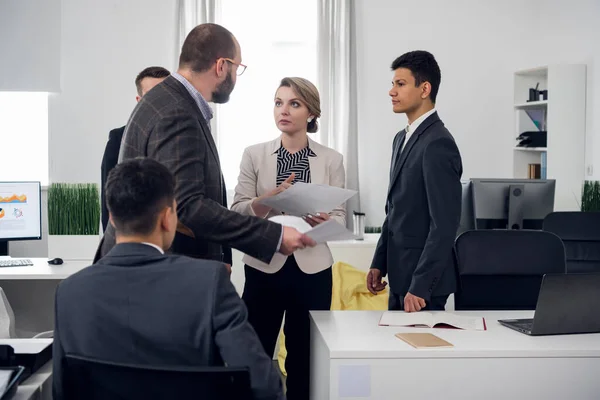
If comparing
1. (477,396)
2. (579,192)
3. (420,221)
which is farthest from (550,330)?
(579,192)

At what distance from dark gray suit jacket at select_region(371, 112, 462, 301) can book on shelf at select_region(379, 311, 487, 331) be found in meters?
0.11

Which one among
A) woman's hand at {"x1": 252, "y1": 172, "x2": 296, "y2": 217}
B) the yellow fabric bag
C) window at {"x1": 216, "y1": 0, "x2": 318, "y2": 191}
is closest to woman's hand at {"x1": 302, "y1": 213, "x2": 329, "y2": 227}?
woman's hand at {"x1": 252, "y1": 172, "x2": 296, "y2": 217}

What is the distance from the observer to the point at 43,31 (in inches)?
236

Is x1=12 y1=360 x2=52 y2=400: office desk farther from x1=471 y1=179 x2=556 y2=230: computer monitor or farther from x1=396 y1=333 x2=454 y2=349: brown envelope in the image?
x1=471 y1=179 x2=556 y2=230: computer monitor

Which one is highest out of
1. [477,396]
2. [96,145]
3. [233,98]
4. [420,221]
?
[233,98]

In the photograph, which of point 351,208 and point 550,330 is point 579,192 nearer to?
point 351,208

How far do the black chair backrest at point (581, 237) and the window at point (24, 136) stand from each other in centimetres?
449

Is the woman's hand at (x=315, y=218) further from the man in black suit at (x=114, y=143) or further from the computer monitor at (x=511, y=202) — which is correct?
the computer monitor at (x=511, y=202)

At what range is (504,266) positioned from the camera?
2.57 meters

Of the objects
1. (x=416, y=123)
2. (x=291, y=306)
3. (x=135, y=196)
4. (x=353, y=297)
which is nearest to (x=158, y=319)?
(x=135, y=196)

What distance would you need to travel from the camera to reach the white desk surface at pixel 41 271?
350cm

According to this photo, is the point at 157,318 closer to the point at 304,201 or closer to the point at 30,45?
the point at 304,201

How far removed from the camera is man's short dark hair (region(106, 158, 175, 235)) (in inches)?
57.2

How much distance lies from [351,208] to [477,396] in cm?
448
